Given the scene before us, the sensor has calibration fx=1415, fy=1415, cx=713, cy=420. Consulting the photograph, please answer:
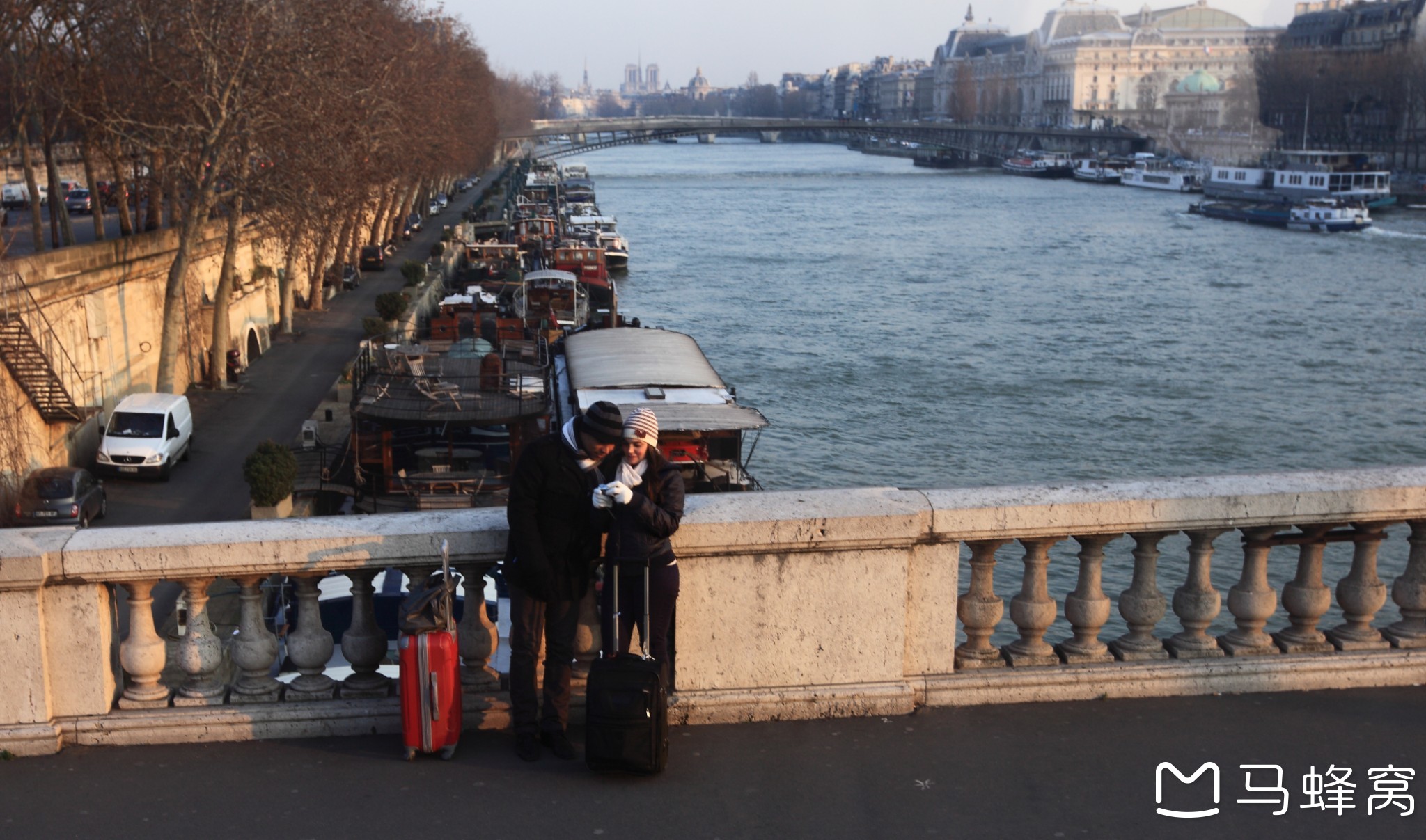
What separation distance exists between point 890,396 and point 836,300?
15.7 m

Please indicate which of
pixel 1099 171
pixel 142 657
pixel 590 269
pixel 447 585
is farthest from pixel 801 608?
pixel 1099 171

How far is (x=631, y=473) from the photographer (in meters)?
4.66

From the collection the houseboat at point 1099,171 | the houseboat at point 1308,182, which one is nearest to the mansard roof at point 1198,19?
the houseboat at point 1099,171

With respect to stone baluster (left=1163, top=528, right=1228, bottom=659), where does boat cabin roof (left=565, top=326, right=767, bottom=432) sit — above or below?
below

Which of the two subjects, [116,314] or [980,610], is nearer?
[980,610]

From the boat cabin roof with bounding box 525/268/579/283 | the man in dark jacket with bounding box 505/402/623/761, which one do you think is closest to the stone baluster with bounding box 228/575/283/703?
the man in dark jacket with bounding box 505/402/623/761

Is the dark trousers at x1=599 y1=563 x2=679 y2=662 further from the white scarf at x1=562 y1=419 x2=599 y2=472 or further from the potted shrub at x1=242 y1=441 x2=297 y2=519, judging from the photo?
the potted shrub at x1=242 y1=441 x2=297 y2=519

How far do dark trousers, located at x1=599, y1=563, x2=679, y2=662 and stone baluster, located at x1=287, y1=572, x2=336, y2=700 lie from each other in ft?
3.41

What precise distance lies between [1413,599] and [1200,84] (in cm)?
15649

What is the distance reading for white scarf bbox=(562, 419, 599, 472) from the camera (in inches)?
188

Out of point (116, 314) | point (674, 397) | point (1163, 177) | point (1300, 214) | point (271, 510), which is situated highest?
point (1163, 177)

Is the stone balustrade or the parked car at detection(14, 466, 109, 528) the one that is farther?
the parked car at detection(14, 466, 109, 528)

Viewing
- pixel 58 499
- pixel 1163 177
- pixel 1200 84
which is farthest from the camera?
pixel 1200 84
